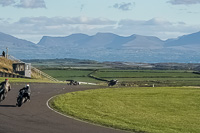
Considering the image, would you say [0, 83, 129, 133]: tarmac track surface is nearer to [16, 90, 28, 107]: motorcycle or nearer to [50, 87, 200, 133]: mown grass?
[16, 90, 28, 107]: motorcycle

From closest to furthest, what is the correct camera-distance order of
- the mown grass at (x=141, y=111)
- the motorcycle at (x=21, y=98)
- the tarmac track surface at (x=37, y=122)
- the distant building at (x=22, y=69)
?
1. the tarmac track surface at (x=37, y=122)
2. the mown grass at (x=141, y=111)
3. the motorcycle at (x=21, y=98)
4. the distant building at (x=22, y=69)

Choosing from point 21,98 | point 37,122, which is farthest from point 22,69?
point 37,122

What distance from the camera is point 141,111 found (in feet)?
121

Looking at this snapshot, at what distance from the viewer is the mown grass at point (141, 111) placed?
2812cm

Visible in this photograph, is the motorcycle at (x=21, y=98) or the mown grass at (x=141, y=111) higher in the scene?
the motorcycle at (x=21, y=98)

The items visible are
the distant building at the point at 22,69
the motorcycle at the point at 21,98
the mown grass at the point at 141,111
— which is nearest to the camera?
the mown grass at the point at 141,111

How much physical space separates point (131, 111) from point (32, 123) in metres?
12.0

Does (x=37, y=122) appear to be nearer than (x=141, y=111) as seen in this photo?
Yes

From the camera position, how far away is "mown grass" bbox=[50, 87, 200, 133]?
2812 cm

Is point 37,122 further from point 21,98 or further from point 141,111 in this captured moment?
point 141,111

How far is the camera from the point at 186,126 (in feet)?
96.6

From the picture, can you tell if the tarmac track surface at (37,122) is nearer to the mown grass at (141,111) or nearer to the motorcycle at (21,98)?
the motorcycle at (21,98)

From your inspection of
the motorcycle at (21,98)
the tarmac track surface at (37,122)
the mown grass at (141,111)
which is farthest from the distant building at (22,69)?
the tarmac track surface at (37,122)

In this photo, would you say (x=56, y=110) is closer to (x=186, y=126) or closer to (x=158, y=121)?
(x=158, y=121)
